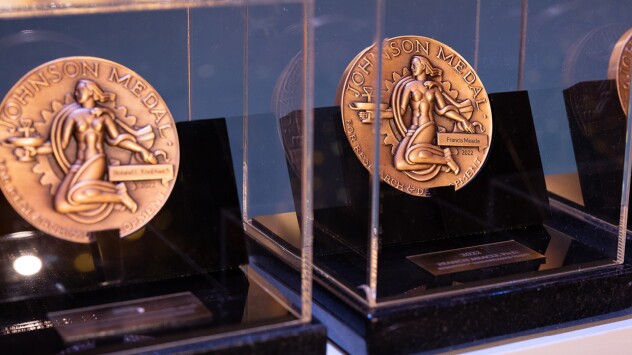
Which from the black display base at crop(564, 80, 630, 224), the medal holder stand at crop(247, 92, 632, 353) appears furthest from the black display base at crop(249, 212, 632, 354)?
the black display base at crop(564, 80, 630, 224)

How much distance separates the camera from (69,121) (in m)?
1.21

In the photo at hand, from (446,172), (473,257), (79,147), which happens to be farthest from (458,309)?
(79,147)

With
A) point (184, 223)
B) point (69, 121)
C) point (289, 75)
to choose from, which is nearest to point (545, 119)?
point (289, 75)

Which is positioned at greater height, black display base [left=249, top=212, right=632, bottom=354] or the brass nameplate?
the brass nameplate

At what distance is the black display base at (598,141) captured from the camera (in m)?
1.58

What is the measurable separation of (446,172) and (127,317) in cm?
58

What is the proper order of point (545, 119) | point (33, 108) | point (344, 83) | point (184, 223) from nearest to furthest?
point (33, 108), point (184, 223), point (344, 83), point (545, 119)

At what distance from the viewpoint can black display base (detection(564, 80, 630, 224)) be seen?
5.20 ft

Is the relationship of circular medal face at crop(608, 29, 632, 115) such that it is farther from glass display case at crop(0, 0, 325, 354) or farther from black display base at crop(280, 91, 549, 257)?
glass display case at crop(0, 0, 325, 354)

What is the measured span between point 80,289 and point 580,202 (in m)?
0.93

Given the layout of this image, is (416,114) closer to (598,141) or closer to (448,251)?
(448,251)

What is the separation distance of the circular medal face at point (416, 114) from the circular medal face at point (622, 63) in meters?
0.28

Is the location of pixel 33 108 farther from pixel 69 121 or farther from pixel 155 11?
pixel 155 11

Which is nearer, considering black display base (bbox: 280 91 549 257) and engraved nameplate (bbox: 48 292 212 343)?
engraved nameplate (bbox: 48 292 212 343)
